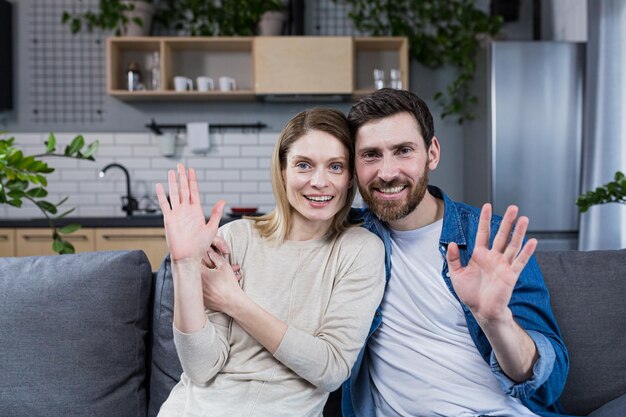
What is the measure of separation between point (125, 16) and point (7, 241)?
168 centimetres

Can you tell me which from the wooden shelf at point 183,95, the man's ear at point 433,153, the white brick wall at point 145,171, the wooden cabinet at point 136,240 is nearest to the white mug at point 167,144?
the white brick wall at point 145,171

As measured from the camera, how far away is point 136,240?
3865 millimetres

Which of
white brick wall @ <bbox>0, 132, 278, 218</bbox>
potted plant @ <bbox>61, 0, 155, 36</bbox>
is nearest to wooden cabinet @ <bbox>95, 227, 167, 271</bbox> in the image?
white brick wall @ <bbox>0, 132, 278, 218</bbox>

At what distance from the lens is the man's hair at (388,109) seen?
5.09ft

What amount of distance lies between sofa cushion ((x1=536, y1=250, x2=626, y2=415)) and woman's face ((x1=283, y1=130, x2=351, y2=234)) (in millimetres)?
644

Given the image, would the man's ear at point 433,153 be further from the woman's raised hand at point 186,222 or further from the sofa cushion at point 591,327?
the woman's raised hand at point 186,222

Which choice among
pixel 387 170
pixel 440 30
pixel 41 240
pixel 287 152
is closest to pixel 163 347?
pixel 287 152

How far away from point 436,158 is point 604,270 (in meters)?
0.55

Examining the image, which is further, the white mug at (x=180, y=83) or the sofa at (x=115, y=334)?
the white mug at (x=180, y=83)

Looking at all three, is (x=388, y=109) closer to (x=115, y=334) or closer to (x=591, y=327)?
(x=591, y=327)

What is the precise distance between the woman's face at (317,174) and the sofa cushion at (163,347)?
464 millimetres

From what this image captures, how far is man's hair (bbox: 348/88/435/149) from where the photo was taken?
1552 mm

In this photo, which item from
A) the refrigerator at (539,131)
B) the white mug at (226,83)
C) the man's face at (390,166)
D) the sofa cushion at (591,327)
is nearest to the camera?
the man's face at (390,166)

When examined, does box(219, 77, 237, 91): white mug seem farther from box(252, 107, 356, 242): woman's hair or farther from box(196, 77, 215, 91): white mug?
box(252, 107, 356, 242): woman's hair
